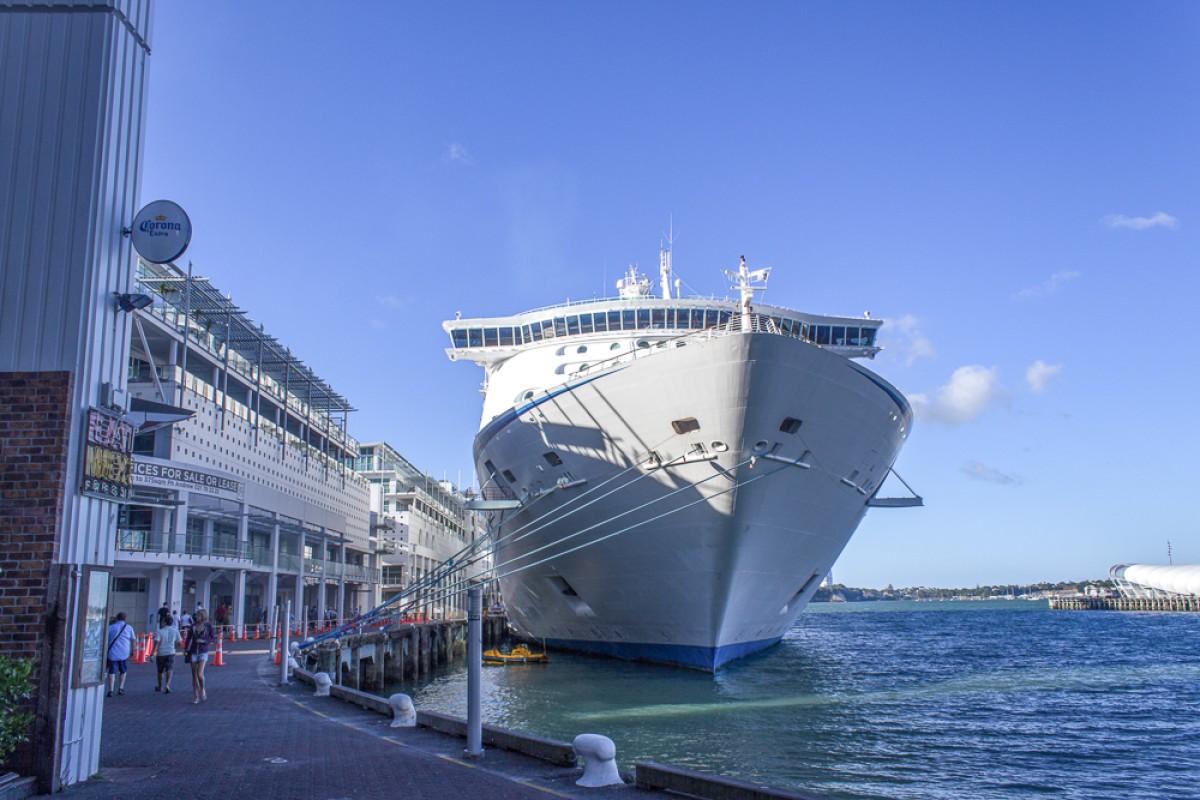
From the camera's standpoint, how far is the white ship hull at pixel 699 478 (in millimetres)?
18328

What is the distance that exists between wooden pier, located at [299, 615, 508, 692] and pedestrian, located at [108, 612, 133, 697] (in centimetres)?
469

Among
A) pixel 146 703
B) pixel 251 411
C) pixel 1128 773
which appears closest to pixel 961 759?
pixel 1128 773

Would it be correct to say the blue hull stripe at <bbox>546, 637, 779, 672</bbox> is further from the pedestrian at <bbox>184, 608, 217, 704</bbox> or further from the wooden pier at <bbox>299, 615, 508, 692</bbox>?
the pedestrian at <bbox>184, 608, 217, 704</bbox>

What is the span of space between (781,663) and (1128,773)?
641 inches

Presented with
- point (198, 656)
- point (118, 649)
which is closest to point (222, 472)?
point (118, 649)

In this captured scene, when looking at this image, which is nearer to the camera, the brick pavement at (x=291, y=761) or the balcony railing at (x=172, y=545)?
the brick pavement at (x=291, y=761)

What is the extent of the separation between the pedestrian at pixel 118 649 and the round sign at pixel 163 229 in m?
8.25

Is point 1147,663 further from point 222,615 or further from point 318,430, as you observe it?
point 318,430

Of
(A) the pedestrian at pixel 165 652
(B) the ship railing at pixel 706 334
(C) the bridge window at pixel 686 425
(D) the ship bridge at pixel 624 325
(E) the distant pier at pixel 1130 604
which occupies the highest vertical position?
(D) the ship bridge at pixel 624 325

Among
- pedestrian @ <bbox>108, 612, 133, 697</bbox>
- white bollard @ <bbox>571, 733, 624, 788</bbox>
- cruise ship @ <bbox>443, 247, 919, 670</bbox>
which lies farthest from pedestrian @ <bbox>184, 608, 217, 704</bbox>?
white bollard @ <bbox>571, 733, 624, 788</bbox>

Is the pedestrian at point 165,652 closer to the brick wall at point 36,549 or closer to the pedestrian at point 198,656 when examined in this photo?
the pedestrian at point 198,656

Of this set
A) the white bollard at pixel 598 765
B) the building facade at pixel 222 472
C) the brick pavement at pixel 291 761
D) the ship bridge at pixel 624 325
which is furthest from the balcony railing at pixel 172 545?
the white bollard at pixel 598 765

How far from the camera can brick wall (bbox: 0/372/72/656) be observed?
6.72 m

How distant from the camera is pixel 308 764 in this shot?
8391 millimetres
